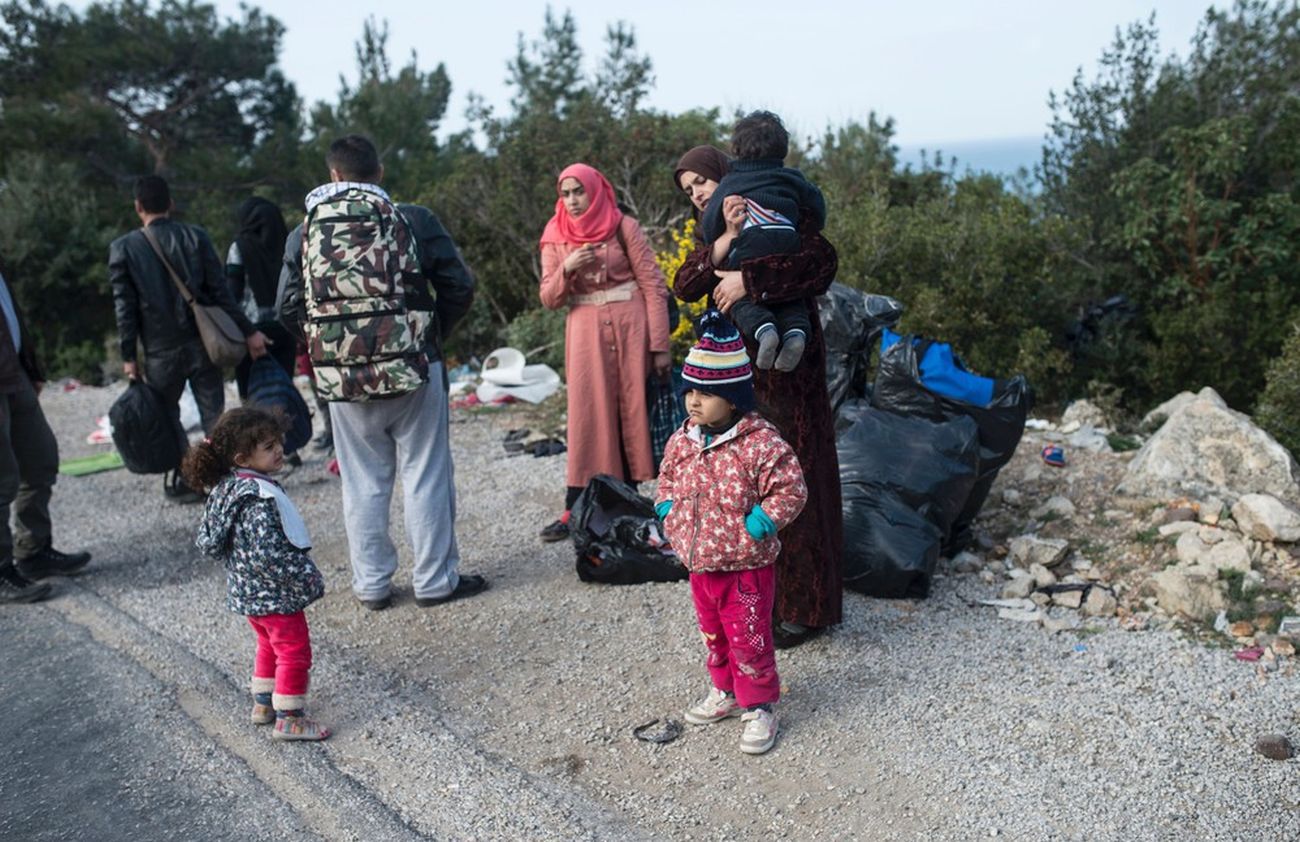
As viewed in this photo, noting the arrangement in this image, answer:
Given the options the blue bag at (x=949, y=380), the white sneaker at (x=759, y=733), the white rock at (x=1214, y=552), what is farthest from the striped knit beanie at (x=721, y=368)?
the white rock at (x=1214, y=552)

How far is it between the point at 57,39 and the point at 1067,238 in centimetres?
1535

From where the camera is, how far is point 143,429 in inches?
243

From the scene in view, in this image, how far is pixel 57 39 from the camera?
16.4m

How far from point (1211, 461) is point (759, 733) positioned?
3275mm

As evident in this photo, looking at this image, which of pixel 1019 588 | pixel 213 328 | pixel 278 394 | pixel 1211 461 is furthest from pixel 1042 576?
pixel 213 328

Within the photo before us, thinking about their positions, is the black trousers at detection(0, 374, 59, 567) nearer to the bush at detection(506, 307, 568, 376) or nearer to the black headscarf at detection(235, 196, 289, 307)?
the black headscarf at detection(235, 196, 289, 307)

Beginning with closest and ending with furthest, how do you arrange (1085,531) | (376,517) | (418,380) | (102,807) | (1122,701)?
1. (102,807)
2. (1122,701)
3. (418,380)
4. (376,517)
5. (1085,531)

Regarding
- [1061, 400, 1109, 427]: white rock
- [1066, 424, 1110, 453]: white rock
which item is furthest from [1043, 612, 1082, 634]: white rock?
[1061, 400, 1109, 427]: white rock

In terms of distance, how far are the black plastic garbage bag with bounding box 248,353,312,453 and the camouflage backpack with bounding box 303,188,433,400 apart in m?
1.99

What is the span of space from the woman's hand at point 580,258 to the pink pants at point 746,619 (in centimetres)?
203

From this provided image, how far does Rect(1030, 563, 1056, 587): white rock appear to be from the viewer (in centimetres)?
468

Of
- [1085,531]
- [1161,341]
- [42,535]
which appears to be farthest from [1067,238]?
[42,535]

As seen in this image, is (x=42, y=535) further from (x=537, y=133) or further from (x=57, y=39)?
(x=57, y=39)

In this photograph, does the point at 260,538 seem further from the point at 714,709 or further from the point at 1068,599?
the point at 1068,599
